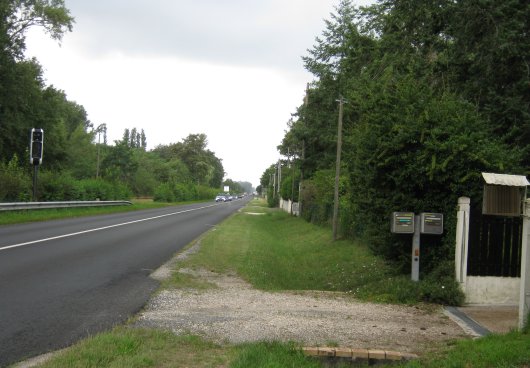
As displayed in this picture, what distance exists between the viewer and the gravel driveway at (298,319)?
623cm

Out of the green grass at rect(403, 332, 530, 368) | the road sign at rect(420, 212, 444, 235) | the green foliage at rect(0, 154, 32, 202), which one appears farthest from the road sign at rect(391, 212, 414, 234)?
the green foliage at rect(0, 154, 32, 202)

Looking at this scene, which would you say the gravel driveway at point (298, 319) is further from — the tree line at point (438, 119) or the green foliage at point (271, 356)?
the tree line at point (438, 119)

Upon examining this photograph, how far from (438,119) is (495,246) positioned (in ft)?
8.94

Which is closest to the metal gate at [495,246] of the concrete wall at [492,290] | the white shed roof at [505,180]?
the concrete wall at [492,290]

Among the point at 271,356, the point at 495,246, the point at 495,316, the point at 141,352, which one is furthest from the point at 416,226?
the point at 141,352

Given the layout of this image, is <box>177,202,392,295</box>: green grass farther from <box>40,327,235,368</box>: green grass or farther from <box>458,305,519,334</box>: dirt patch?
<box>40,327,235,368</box>: green grass

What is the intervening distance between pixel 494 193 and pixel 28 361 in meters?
6.96

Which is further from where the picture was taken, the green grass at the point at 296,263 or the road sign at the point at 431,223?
the green grass at the point at 296,263

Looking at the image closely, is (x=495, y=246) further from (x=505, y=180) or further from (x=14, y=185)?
(x=14, y=185)

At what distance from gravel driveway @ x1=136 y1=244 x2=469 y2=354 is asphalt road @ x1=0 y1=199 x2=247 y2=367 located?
72 cm

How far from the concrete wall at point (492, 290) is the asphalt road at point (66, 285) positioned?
17.6 feet

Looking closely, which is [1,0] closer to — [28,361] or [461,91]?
[461,91]

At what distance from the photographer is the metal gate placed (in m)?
9.00

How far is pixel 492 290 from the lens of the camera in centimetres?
896
